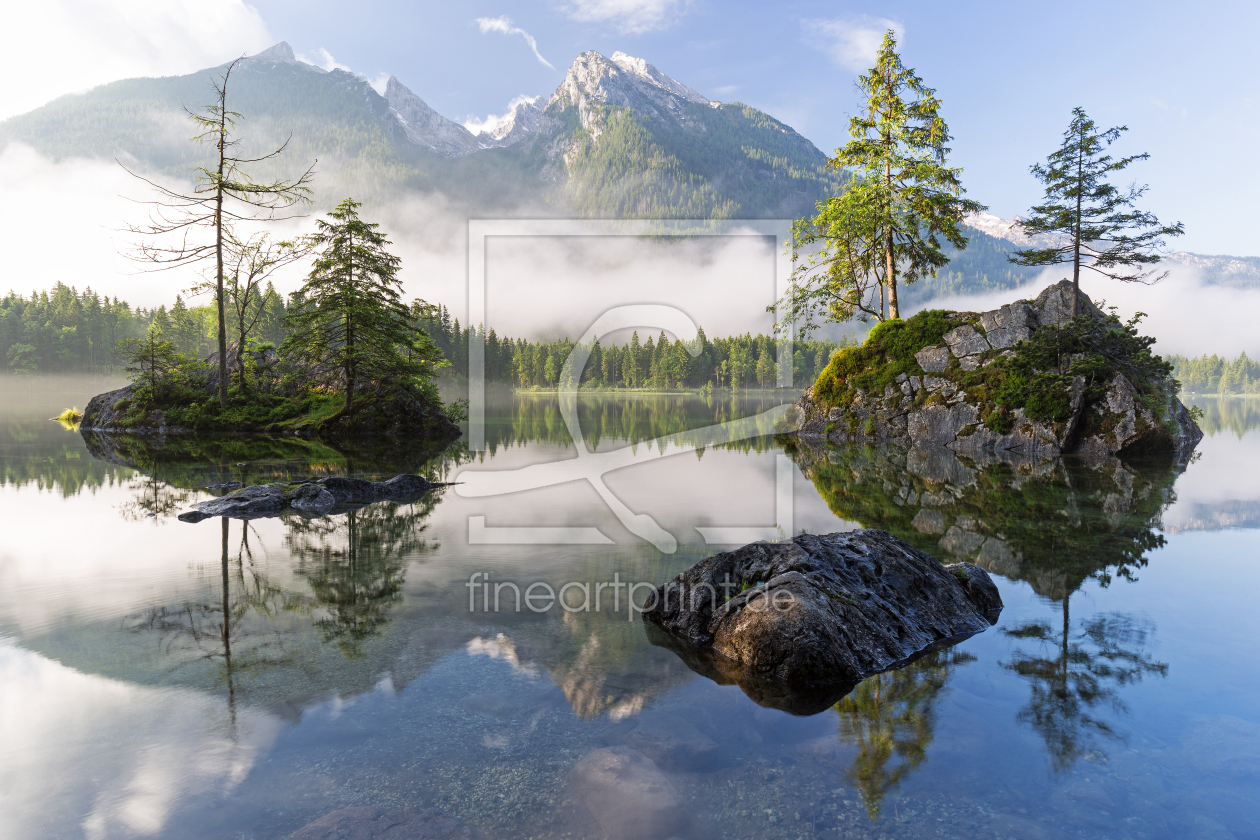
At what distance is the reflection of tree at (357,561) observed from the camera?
21.2 feet

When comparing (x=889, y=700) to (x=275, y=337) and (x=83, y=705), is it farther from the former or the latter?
(x=275, y=337)

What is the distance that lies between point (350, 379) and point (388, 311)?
153 inches

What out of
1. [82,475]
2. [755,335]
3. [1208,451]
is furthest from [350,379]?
[755,335]

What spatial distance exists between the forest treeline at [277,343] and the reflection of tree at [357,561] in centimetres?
7255

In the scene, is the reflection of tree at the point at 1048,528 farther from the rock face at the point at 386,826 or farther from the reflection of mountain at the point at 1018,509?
the rock face at the point at 386,826

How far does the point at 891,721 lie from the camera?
15.1 ft

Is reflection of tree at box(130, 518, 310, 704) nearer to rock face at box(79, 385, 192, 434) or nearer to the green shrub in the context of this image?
the green shrub

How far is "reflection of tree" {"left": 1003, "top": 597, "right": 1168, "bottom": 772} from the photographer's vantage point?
14.5 feet

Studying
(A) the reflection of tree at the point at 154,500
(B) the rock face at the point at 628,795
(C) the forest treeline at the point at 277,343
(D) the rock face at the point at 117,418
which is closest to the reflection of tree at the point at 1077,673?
(B) the rock face at the point at 628,795

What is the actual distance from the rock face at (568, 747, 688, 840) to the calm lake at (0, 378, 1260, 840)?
0.04m

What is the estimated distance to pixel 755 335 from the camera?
13938 cm

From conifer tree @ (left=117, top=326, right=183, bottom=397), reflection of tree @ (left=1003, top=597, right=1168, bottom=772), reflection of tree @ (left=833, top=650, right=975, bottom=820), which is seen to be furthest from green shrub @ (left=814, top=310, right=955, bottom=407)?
conifer tree @ (left=117, top=326, right=183, bottom=397)

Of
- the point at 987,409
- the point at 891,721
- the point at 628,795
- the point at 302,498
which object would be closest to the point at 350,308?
the point at 302,498

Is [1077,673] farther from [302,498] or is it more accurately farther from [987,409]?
[987,409]
